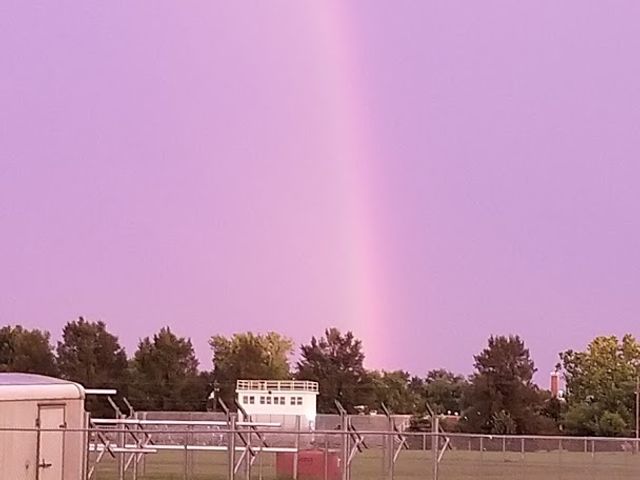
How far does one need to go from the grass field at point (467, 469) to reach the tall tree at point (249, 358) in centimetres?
5521

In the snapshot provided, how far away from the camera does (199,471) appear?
164 ft

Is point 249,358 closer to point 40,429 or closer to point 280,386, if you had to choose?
point 280,386

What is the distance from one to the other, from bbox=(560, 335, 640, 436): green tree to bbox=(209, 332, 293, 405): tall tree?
2743 centimetres

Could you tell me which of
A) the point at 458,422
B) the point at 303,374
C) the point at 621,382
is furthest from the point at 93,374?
the point at 621,382

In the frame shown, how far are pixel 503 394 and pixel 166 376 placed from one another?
27.6 meters

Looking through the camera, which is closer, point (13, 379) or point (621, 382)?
point (13, 379)

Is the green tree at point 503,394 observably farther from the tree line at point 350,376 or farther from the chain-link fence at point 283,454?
the chain-link fence at point 283,454

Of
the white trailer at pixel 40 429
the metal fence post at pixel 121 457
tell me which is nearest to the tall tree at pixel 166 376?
the metal fence post at pixel 121 457

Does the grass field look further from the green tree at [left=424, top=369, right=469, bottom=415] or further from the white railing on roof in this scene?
the green tree at [left=424, top=369, right=469, bottom=415]

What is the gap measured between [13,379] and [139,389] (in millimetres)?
82454

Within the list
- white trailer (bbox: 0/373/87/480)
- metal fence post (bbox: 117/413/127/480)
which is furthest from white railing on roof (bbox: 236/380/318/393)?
white trailer (bbox: 0/373/87/480)

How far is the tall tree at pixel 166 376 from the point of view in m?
109

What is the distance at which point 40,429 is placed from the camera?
23734mm

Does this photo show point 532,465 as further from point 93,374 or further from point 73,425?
point 93,374
